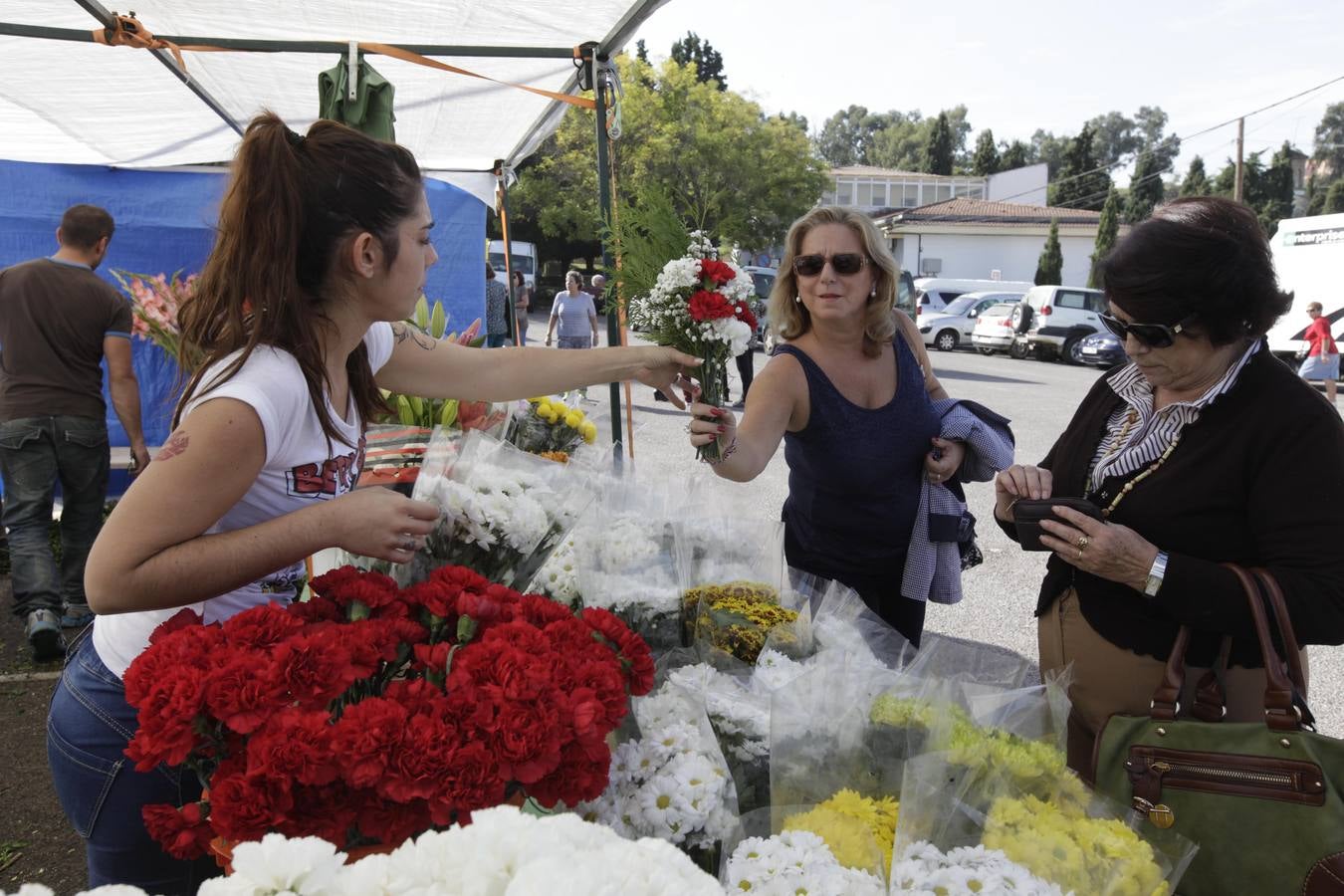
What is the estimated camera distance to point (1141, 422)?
2045mm

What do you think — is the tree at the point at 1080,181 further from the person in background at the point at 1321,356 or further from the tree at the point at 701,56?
the person in background at the point at 1321,356

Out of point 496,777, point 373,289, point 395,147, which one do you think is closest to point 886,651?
point 496,777

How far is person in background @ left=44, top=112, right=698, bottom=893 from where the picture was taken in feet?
4.10

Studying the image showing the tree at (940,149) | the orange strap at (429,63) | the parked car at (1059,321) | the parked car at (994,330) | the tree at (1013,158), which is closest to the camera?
the orange strap at (429,63)

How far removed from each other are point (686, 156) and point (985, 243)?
2411 centimetres

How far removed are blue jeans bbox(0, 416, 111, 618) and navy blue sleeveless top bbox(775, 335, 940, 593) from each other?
3.99 meters

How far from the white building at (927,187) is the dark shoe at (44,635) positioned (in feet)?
193

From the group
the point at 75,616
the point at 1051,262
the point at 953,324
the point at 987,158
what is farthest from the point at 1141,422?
the point at 987,158

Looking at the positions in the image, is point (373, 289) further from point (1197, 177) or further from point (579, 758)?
point (1197, 177)

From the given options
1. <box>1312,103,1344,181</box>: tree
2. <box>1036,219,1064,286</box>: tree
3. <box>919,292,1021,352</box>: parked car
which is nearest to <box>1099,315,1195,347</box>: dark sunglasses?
<box>919,292,1021,352</box>: parked car

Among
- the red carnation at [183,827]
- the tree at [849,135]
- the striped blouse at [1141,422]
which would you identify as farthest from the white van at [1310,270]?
the tree at [849,135]

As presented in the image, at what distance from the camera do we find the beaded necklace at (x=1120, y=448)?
1935 mm

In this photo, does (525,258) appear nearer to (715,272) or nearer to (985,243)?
(985,243)

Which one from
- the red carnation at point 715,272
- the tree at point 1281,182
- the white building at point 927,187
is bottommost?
the red carnation at point 715,272
